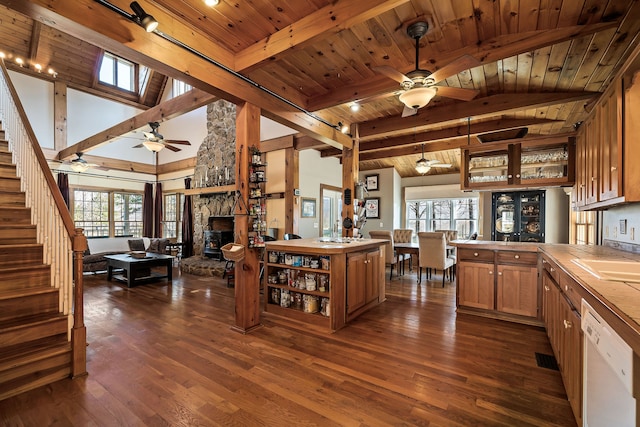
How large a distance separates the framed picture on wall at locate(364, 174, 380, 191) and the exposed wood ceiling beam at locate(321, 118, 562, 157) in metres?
1.68

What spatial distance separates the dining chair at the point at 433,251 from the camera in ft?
16.7

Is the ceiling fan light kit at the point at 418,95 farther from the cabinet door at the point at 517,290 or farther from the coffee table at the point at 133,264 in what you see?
the coffee table at the point at 133,264


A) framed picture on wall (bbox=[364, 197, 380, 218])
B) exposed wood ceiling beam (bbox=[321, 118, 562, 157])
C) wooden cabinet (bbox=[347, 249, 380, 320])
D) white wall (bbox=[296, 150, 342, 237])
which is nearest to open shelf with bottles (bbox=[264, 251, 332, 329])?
wooden cabinet (bbox=[347, 249, 380, 320])

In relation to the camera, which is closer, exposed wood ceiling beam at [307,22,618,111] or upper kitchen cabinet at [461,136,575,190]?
exposed wood ceiling beam at [307,22,618,111]

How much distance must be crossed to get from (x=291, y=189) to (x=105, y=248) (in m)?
4.80

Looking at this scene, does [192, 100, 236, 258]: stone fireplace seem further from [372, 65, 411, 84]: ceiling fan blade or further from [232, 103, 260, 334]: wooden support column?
[372, 65, 411, 84]: ceiling fan blade

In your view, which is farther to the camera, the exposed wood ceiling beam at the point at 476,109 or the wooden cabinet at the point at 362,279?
the exposed wood ceiling beam at the point at 476,109

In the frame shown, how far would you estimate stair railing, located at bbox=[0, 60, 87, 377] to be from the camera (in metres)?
2.23

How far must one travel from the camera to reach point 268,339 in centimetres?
286

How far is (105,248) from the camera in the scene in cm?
680

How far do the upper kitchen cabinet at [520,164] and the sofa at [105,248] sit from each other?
6770 millimetres

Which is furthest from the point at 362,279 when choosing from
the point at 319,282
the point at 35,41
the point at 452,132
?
the point at 35,41

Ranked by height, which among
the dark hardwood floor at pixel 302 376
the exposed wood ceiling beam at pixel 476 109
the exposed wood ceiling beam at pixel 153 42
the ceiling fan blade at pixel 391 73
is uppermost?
the exposed wood ceiling beam at pixel 476 109

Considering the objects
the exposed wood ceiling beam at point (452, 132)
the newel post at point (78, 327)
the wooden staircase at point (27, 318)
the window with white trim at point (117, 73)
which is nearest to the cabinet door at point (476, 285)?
the exposed wood ceiling beam at point (452, 132)
